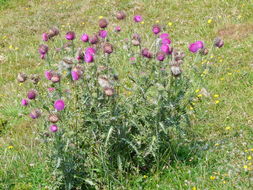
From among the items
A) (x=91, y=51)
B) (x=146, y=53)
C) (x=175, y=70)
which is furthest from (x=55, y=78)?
(x=175, y=70)

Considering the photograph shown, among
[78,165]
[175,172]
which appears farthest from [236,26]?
[78,165]

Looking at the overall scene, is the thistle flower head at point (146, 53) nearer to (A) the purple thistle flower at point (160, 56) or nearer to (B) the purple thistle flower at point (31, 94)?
(A) the purple thistle flower at point (160, 56)

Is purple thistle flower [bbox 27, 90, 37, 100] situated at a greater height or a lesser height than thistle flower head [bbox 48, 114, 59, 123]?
greater

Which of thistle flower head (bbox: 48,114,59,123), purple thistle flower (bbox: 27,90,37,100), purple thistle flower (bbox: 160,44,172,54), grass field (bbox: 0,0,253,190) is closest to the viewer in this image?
thistle flower head (bbox: 48,114,59,123)

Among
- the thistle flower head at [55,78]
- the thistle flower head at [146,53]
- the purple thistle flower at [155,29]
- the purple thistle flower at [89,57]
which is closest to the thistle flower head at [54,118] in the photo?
the thistle flower head at [55,78]

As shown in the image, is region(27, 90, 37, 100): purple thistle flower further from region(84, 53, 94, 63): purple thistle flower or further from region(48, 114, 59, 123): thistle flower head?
region(84, 53, 94, 63): purple thistle flower

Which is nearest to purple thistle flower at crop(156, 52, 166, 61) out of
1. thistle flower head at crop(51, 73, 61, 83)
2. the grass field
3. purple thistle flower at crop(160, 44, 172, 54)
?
purple thistle flower at crop(160, 44, 172, 54)

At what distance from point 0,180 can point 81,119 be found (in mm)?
1016

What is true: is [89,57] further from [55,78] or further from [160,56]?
[160,56]

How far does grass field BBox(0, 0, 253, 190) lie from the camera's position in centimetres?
395

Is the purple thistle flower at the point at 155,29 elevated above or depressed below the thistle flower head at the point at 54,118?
above

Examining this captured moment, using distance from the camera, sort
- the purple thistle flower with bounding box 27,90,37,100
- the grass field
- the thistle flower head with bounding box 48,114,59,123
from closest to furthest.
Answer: the thistle flower head with bounding box 48,114,59,123
the purple thistle flower with bounding box 27,90,37,100
the grass field

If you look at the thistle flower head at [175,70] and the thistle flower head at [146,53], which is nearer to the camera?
the thistle flower head at [175,70]

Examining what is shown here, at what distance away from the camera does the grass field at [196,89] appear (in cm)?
395
